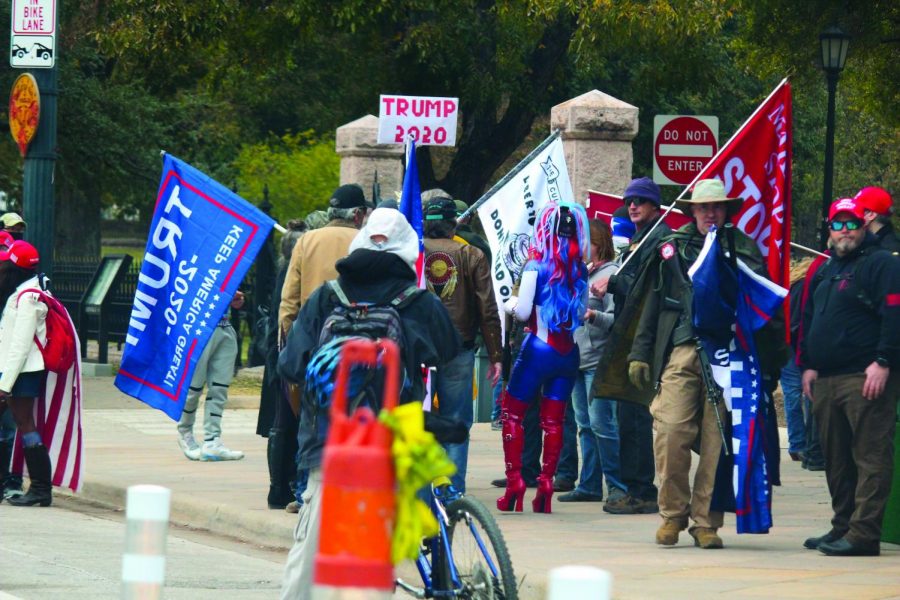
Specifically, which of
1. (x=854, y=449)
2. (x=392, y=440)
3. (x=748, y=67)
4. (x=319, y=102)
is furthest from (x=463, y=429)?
(x=319, y=102)

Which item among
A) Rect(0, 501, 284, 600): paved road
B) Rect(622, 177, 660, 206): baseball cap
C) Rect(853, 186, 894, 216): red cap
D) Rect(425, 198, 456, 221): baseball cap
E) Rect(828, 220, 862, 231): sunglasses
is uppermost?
Rect(622, 177, 660, 206): baseball cap

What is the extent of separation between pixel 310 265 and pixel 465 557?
365 cm

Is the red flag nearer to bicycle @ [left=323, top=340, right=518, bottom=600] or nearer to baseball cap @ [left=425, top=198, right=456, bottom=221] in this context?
baseball cap @ [left=425, top=198, right=456, bottom=221]

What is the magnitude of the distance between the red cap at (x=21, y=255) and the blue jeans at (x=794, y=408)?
627cm

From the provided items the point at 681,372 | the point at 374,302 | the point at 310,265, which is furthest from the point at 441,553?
the point at 310,265

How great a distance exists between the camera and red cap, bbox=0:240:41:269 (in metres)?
11.1

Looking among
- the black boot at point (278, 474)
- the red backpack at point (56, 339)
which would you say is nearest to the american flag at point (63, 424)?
the red backpack at point (56, 339)

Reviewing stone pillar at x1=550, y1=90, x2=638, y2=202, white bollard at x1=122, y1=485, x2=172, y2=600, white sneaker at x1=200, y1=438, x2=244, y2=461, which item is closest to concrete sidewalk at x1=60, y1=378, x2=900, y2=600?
white sneaker at x1=200, y1=438, x2=244, y2=461

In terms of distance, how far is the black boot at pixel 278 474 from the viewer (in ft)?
35.2

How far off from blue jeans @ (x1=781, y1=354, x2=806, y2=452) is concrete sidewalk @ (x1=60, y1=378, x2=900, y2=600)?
0.21 meters

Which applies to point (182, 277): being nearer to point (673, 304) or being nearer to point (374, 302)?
point (673, 304)

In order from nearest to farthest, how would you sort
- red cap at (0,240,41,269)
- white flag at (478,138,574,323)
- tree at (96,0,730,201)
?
red cap at (0,240,41,269) → white flag at (478,138,574,323) → tree at (96,0,730,201)

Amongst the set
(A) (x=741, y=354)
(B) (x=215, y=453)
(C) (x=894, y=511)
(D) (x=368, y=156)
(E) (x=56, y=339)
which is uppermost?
(D) (x=368, y=156)

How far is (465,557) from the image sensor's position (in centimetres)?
676
